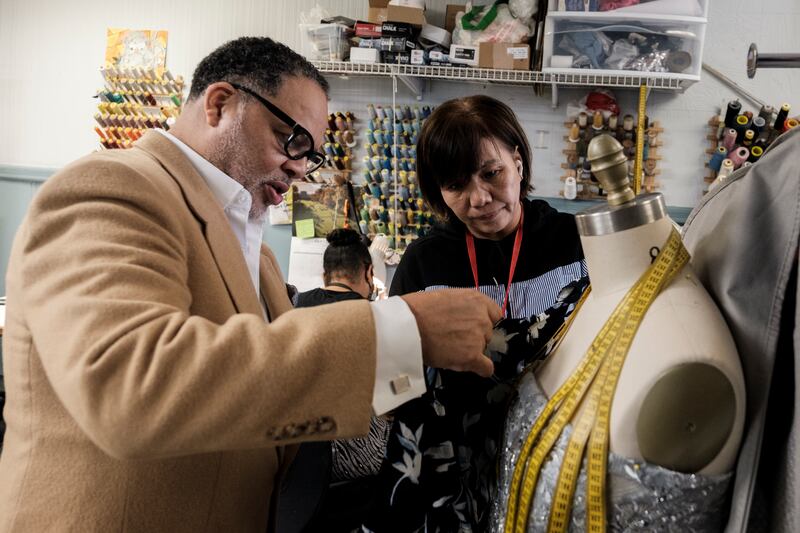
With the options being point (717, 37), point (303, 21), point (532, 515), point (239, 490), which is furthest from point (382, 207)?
point (532, 515)

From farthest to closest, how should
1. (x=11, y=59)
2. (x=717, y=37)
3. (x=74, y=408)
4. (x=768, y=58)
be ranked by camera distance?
(x=11, y=59), (x=717, y=37), (x=768, y=58), (x=74, y=408)

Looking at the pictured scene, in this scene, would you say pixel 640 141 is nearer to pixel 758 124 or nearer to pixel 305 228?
pixel 758 124

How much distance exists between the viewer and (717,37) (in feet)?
11.9

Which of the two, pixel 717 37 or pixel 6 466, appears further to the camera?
pixel 717 37

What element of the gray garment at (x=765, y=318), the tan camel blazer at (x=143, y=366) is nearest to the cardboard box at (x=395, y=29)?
the tan camel blazer at (x=143, y=366)

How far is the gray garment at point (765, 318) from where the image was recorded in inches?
27.6

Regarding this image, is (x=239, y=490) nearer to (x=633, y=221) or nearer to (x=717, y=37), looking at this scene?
(x=633, y=221)

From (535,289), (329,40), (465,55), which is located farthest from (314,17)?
(535,289)

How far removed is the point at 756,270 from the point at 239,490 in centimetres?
87

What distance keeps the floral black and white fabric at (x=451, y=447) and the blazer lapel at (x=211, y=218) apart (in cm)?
35

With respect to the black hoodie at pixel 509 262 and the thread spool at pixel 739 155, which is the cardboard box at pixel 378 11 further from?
the thread spool at pixel 739 155

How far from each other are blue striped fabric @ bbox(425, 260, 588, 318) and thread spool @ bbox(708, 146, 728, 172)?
227cm

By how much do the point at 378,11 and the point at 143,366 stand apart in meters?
3.27

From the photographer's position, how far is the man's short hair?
1379 millimetres
